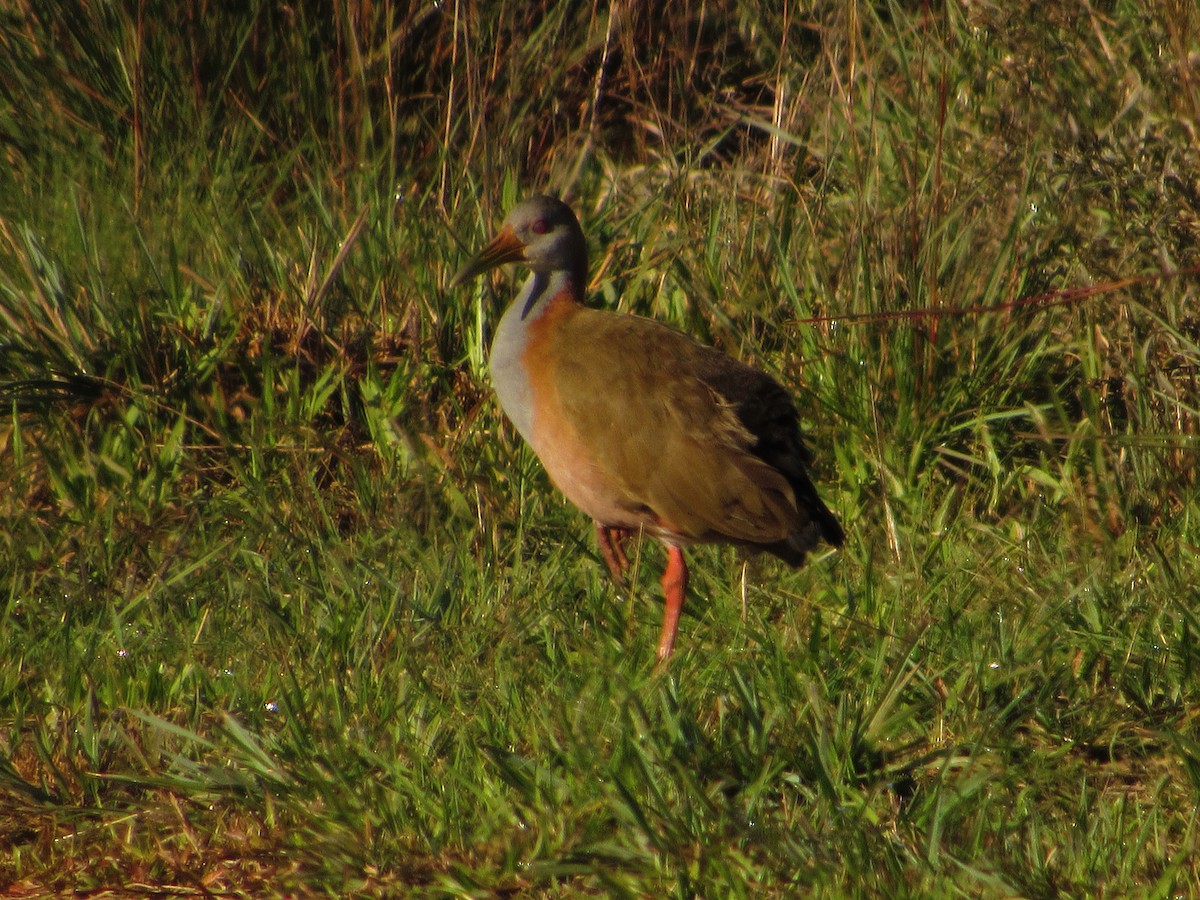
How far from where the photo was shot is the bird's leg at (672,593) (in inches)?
160

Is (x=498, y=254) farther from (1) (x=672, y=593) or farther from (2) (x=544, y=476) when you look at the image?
(1) (x=672, y=593)

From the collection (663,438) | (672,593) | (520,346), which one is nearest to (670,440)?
(663,438)

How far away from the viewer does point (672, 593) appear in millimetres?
4305

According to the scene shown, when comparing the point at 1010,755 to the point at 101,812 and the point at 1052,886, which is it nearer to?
the point at 1052,886

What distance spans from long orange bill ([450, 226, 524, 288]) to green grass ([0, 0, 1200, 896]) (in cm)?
57

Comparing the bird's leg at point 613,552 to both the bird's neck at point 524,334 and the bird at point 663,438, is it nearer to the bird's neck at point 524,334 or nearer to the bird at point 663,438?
the bird at point 663,438

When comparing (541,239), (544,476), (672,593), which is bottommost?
(544,476)

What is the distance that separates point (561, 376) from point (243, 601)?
1.07 m

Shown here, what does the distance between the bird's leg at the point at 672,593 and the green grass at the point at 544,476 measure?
8 centimetres

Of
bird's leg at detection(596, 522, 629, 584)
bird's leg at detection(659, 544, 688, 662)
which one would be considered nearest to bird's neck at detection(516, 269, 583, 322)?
bird's leg at detection(596, 522, 629, 584)

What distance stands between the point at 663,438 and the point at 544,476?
0.90 metres

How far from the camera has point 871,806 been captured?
333 centimetres

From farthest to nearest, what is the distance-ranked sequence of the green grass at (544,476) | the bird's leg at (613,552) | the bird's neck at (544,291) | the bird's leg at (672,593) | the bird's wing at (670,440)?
1. the bird's neck at (544,291)
2. the bird's leg at (613,552)
3. the bird's wing at (670,440)
4. the bird's leg at (672,593)
5. the green grass at (544,476)

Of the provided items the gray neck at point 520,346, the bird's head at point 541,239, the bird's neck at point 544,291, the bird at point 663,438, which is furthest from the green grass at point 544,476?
the bird's head at point 541,239
